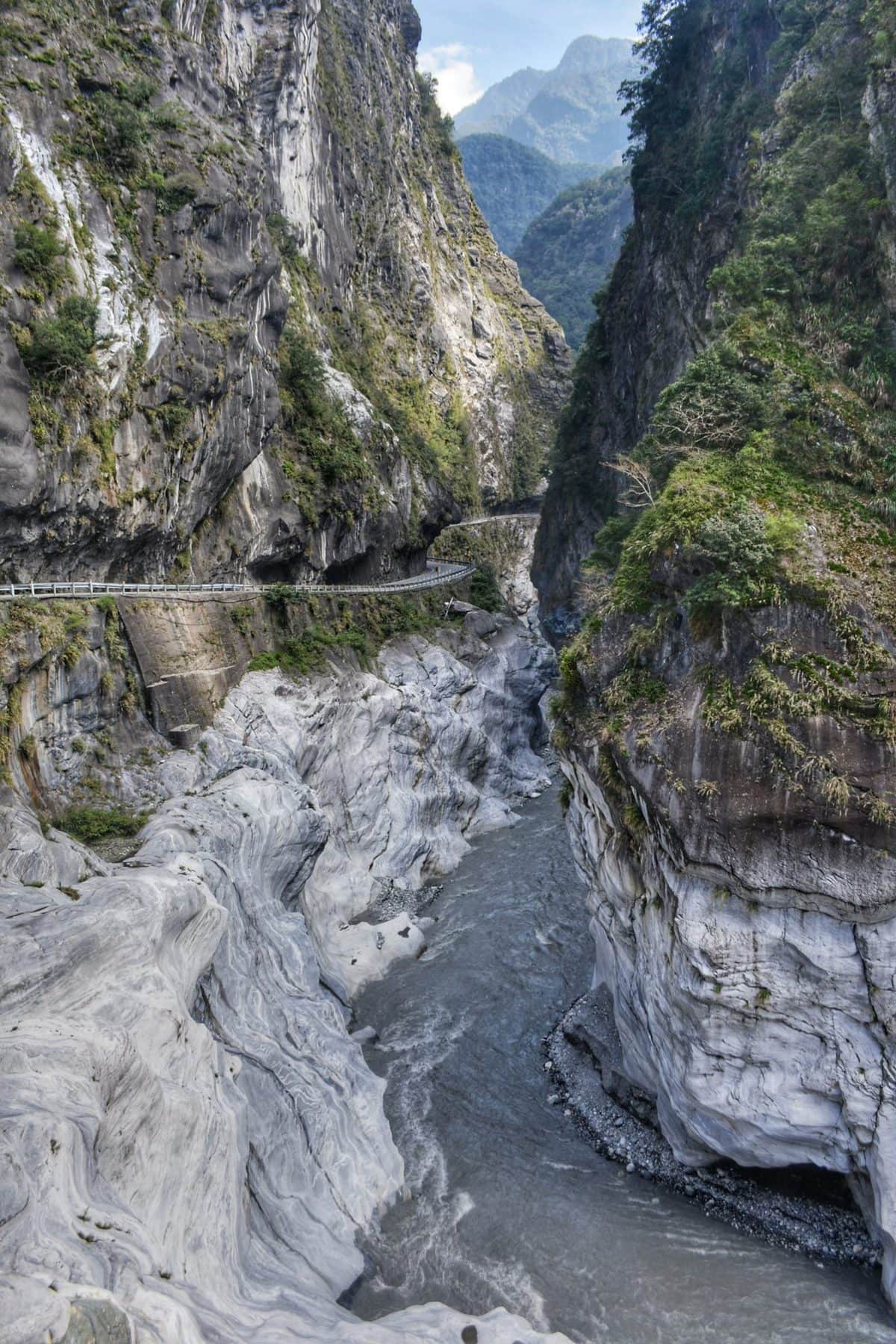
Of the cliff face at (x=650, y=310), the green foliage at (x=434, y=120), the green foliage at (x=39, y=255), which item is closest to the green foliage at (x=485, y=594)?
the cliff face at (x=650, y=310)

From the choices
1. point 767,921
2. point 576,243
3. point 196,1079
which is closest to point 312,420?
point 196,1079

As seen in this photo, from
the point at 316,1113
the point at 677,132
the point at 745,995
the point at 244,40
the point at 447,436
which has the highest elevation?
the point at 244,40

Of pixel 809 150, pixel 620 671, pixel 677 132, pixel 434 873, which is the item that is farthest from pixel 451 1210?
pixel 677 132

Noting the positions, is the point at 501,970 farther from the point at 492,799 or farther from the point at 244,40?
the point at 244,40

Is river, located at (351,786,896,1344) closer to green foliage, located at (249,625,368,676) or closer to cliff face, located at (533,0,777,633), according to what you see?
green foliage, located at (249,625,368,676)

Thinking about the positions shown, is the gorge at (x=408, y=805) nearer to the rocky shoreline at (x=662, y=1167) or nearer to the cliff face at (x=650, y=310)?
the rocky shoreline at (x=662, y=1167)

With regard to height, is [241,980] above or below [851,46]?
below

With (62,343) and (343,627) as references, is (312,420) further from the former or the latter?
(62,343)
